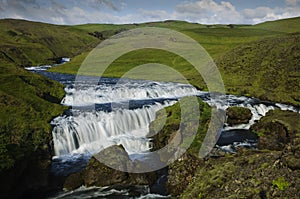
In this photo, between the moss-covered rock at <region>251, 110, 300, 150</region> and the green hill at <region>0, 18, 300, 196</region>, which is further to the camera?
the moss-covered rock at <region>251, 110, 300, 150</region>

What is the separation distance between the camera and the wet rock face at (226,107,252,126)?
125 ft

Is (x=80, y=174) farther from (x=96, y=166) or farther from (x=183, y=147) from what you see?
(x=183, y=147)

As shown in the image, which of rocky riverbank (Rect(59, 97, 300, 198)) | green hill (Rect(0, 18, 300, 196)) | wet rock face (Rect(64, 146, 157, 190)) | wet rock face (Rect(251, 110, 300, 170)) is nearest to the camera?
rocky riverbank (Rect(59, 97, 300, 198))

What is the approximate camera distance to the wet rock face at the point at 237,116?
38.1 meters

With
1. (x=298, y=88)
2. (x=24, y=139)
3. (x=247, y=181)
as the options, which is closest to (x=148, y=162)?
(x=24, y=139)

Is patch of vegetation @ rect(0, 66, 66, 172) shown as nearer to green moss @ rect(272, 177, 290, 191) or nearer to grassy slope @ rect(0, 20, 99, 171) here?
grassy slope @ rect(0, 20, 99, 171)

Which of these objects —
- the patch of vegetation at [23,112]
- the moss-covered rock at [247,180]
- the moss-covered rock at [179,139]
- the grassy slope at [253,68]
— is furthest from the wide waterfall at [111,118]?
the moss-covered rock at [247,180]

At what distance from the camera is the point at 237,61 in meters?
81.3

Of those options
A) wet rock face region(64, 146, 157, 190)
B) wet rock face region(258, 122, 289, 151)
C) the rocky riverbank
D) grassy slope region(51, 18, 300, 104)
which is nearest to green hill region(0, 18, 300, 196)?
grassy slope region(51, 18, 300, 104)

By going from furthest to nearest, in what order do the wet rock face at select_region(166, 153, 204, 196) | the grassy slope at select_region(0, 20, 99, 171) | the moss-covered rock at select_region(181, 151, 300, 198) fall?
the grassy slope at select_region(0, 20, 99, 171) → the wet rock face at select_region(166, 153, 204, 196) → the moss-covered rock at select_region(181, 151, 300, 198)

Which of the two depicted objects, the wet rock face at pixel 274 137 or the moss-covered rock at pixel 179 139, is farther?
the wet rock face at pixel 274 137

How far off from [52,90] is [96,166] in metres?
26.1

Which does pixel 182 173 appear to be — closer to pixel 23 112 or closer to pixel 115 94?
pixel 23 112

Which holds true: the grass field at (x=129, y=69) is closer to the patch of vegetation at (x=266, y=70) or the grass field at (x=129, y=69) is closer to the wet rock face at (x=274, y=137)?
the patch of vegetation at (x=266, y=70)
